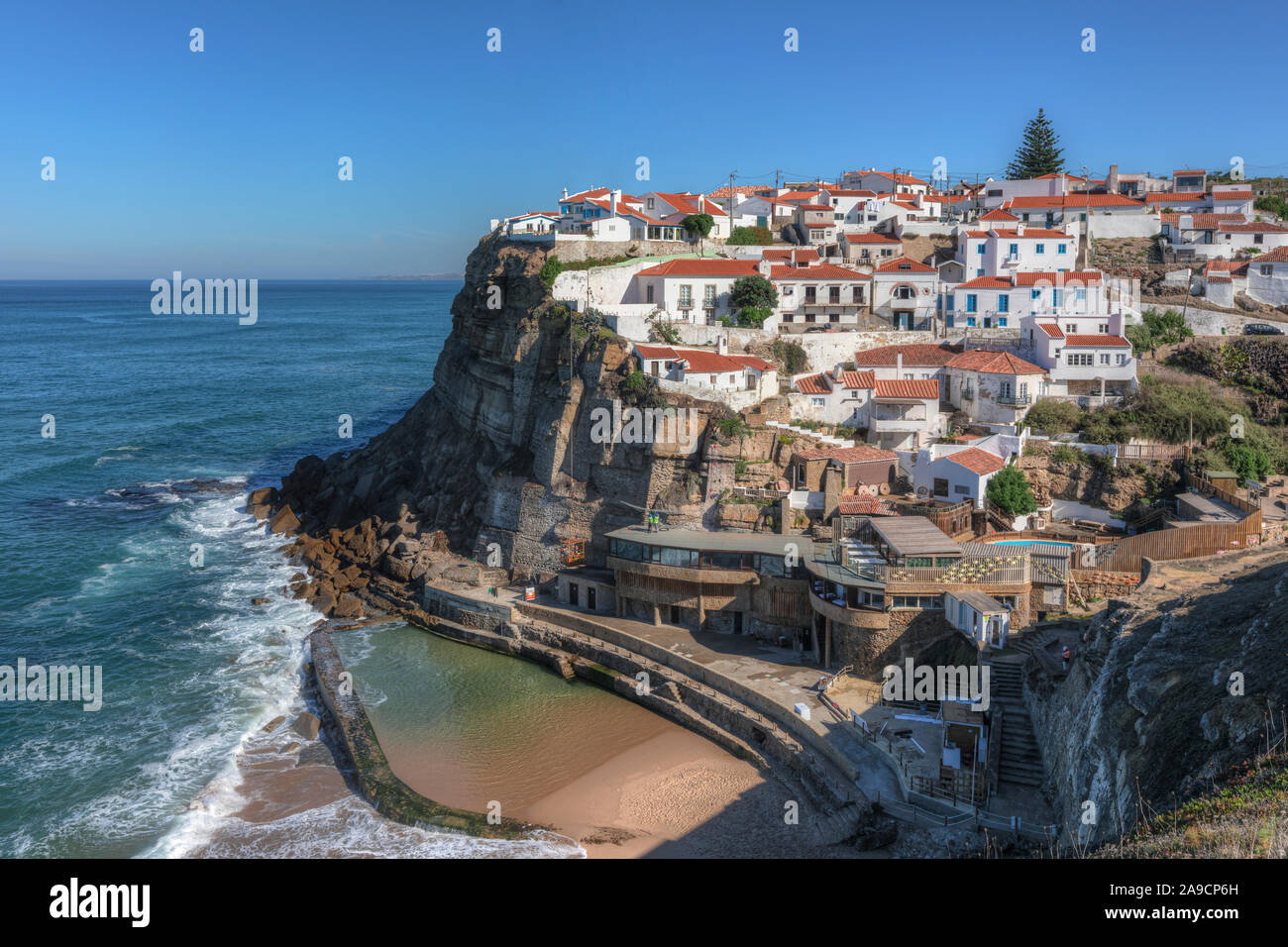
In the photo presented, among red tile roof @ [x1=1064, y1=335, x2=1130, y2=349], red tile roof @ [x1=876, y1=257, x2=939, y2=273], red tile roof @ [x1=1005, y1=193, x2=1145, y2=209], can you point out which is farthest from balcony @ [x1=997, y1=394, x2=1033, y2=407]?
red tile roof @ [x1=1005, y1=193, x2=1145, y2=209]

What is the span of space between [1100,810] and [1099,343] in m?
26.9

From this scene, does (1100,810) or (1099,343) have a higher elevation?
(1099,343)

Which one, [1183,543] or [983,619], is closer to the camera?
[983,619]

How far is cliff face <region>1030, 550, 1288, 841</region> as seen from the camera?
13789 millimetres

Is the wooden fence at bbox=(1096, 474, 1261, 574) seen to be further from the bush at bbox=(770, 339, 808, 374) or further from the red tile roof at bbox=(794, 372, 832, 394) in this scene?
the bush at bbox=(770, 339, 808, 374)

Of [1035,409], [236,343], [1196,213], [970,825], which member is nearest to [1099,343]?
[1035,409]

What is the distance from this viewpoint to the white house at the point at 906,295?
45.5m

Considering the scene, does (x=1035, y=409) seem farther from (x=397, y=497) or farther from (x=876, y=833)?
(x=397, y=497)

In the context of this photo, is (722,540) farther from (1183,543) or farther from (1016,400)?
(1016,400)

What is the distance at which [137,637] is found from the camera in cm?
3388

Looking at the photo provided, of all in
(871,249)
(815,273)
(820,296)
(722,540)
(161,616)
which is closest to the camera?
(722,540)

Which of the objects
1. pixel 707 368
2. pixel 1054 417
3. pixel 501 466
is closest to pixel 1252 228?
pixel 1054 417

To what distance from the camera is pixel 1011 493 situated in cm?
3194

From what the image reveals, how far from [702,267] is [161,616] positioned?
27.7m
